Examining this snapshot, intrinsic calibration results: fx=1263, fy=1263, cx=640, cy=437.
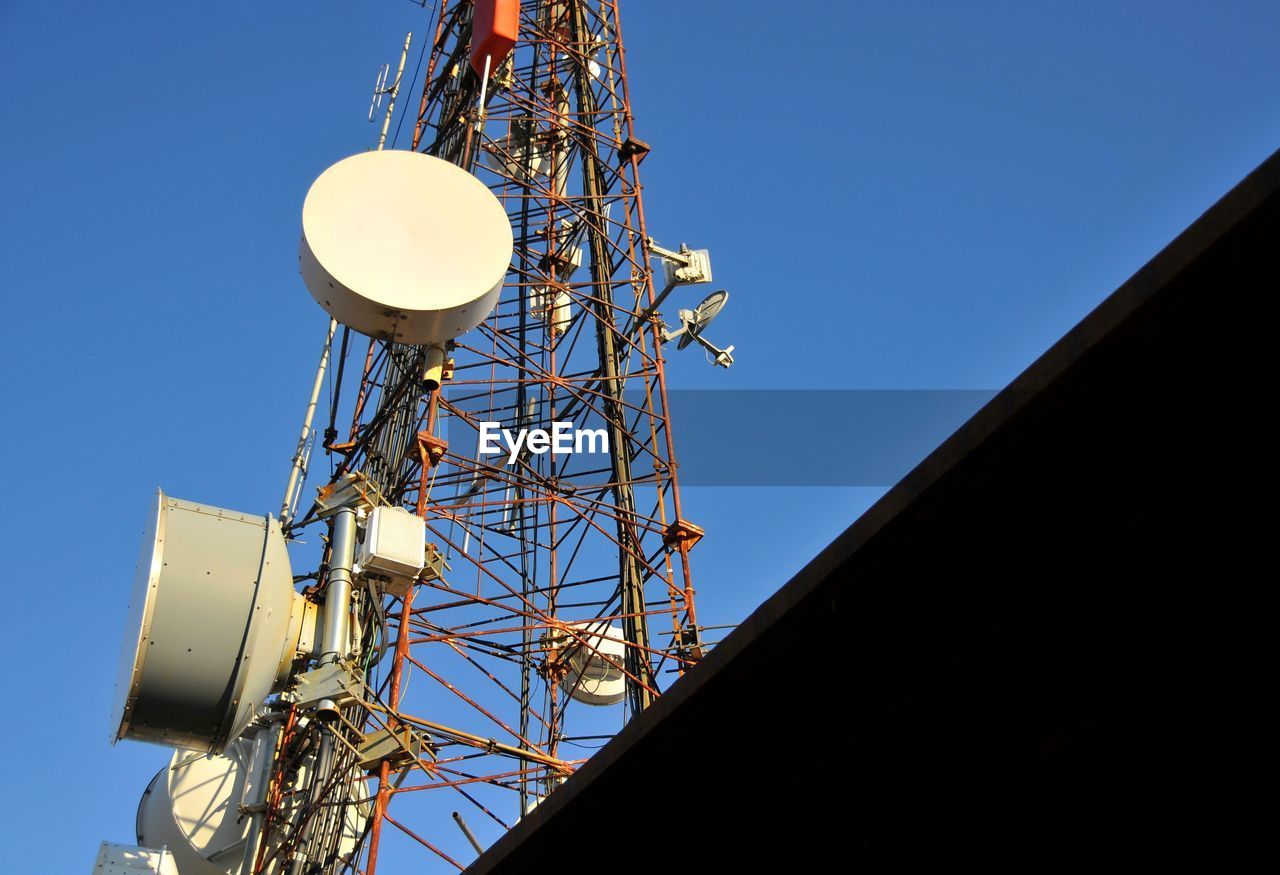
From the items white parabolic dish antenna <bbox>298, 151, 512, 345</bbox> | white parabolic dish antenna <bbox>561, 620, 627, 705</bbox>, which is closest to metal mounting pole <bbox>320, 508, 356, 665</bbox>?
white parabolic dish antenna <bbox>298, 151, 512, 345</bbox>

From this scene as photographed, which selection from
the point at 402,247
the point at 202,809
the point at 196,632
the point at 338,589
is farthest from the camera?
the point at 202,809

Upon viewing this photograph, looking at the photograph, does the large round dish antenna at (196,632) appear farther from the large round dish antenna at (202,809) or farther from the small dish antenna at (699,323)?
the small dish antenna at (699,323)

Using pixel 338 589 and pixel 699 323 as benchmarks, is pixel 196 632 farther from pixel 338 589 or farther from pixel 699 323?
pixel 699 323

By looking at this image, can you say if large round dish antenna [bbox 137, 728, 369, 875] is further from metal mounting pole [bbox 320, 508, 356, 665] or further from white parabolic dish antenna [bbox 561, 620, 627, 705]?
white parabolic dish antenna [bbox 561, 620, 627, 705]

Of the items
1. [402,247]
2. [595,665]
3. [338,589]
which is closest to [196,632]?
[338,589]

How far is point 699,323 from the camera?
63.7 ft

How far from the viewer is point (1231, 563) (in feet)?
15.0

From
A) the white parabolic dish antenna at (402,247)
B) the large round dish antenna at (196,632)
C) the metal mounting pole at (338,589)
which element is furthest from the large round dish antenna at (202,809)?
the white parabolic dish antenna at (402,247)

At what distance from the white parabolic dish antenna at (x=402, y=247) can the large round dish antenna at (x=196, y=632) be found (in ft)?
12.0

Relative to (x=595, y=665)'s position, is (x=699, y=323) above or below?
above

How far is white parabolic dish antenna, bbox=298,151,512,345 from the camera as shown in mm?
13922

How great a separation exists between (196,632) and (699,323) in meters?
10.6

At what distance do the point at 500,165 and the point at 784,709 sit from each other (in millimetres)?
17063

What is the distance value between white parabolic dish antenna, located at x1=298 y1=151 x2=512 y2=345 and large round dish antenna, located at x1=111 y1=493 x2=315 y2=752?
3.65m
